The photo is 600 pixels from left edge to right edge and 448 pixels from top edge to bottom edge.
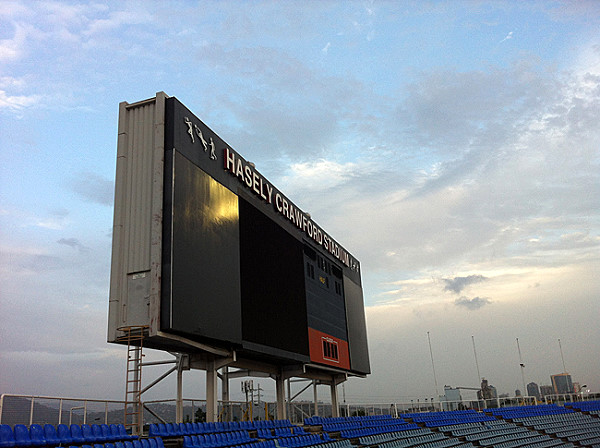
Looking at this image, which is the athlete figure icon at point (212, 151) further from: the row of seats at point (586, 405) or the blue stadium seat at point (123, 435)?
the row of seats at point (586, 405)

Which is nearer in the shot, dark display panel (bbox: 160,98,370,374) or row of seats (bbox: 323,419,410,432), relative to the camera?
dark display panel (bbox: 160,98,370,374)

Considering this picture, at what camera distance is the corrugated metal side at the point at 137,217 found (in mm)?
10180

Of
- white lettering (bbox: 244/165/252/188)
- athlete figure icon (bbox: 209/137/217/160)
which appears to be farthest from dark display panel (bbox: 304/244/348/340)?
athlete figure icon (bbox: 209/137/217/160)

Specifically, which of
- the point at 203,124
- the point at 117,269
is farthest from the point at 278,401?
the point at 203,124

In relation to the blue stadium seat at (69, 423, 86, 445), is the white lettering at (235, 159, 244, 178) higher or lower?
higher

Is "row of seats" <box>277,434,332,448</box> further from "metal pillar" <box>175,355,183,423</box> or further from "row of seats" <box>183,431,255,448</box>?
"metal pillar" <box>175,355,183,423</box>

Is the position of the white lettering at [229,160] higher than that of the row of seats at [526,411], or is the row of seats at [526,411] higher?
the white lettering at [229,160]

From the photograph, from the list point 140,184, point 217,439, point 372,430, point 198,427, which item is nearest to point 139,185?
point 140,184

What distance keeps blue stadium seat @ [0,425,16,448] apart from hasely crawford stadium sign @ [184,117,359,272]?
22.8 ft

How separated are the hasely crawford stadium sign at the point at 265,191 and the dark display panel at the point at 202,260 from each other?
877 millimetres

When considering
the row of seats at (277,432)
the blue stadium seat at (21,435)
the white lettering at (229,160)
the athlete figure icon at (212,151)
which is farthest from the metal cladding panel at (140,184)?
the row of seats at (277,432)

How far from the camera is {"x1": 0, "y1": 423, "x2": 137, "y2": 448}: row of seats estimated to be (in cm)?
716

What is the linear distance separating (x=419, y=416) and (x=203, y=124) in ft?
55.0

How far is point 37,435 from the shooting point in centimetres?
748
